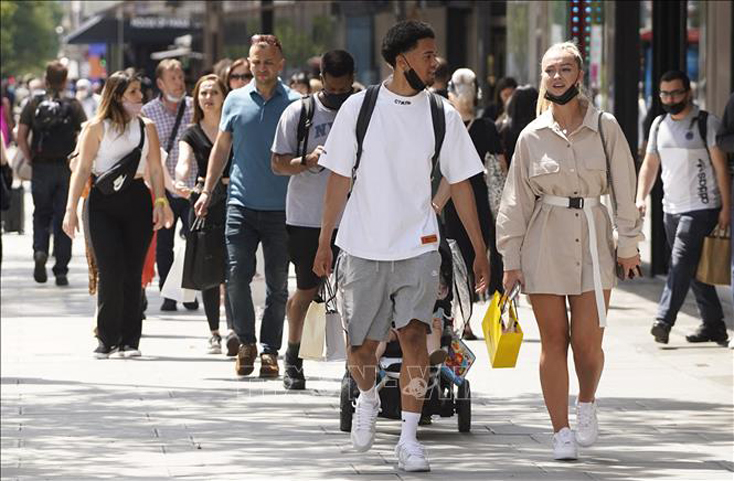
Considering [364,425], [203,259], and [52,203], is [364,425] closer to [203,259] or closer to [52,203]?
[203,259]

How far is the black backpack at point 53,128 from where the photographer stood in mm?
16766

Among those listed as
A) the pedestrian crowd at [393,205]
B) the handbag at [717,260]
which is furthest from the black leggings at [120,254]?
the handbag at [717,260]

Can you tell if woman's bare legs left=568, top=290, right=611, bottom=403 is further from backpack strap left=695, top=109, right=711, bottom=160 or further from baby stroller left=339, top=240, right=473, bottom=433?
backpack strap left=695, top=109, right=711, bottom=160

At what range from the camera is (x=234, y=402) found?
9758mm

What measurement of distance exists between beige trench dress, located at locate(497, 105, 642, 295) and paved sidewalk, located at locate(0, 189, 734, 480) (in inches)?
33.3

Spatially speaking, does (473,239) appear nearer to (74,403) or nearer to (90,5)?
(74,403)

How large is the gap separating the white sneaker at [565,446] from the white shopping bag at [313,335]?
56.9 inches

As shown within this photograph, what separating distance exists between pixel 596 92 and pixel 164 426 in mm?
9356

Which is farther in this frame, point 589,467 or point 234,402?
point 234,402

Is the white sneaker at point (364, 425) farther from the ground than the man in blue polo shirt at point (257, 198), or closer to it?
closer to it

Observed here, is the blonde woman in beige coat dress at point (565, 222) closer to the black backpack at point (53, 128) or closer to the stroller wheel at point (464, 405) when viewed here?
the stroller wheel at point (464, 405)

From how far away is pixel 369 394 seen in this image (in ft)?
26.7

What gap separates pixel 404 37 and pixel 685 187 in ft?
14.7

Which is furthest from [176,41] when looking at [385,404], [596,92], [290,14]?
[385,404]
